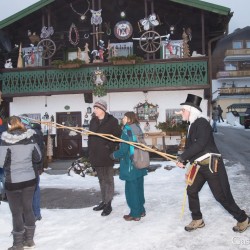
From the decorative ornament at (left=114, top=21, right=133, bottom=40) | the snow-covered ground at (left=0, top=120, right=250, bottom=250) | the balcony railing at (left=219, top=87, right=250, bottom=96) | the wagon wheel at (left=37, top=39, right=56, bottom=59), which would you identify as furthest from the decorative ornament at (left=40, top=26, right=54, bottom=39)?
the balcony railing at (left=219, top=87, right=250, bottom=96)

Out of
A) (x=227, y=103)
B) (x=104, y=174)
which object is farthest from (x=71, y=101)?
(x=227, y=103)

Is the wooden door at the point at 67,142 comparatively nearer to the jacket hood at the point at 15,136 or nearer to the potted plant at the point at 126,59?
the potted plant at the point at 126,59

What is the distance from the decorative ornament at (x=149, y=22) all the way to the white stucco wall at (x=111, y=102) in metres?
2.59

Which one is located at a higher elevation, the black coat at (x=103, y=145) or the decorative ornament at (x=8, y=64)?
the decorative ornament at (x=8, y=64)

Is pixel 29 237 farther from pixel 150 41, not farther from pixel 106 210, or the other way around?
pixel 150 41

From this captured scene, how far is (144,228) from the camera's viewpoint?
5559 millimetres

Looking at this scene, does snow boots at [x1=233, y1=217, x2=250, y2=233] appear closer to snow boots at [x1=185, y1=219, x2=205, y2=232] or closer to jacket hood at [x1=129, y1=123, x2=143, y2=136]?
snow boots at [x1=185, y1=219, x2=205, y2=232]

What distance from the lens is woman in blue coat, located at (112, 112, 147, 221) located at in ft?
19.4

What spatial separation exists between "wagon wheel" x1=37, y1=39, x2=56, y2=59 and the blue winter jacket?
390 inches

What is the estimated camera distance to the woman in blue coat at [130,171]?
591cm

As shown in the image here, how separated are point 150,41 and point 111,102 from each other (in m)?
2.88

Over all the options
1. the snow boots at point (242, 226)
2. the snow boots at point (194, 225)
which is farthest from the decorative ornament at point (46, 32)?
the snow boots at point (242, 226)

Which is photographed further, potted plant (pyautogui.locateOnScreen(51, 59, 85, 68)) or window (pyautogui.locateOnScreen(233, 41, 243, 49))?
window (pyautogui.locateOnScreen(233, 41, 243, 49))

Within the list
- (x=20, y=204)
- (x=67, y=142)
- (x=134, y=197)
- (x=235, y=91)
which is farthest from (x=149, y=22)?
(x=235, y=91)
